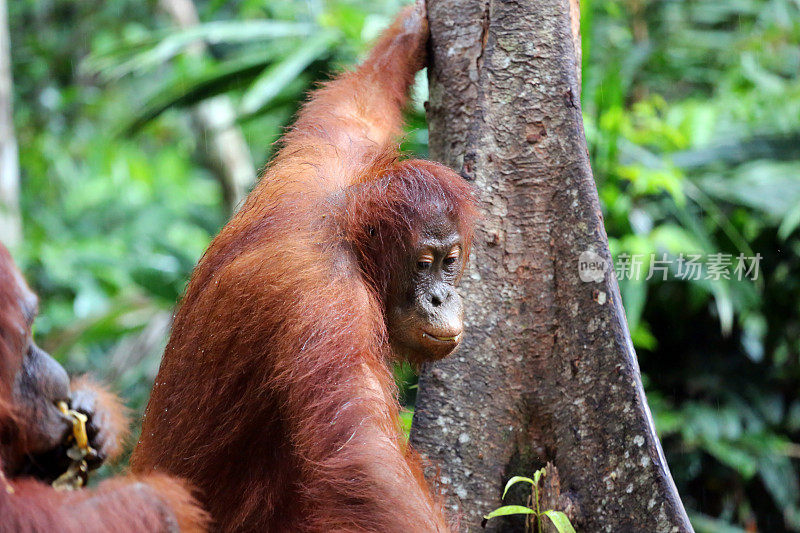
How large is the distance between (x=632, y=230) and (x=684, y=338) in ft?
3.43

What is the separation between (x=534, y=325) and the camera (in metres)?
2.44

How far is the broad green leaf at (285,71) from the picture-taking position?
190 inches

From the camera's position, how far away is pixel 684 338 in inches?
219

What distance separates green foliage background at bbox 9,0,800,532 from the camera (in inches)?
198

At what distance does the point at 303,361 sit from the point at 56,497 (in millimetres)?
626

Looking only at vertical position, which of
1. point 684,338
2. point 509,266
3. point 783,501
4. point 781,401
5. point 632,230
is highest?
point 509,266

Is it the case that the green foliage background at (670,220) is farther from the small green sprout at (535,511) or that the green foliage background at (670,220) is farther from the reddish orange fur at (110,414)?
the small green sprout at (535,511)

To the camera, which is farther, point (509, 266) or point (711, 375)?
point (711, 375)

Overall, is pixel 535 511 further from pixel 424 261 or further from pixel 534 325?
pixel 424 261

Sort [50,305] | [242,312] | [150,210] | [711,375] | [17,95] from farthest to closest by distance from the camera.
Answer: [17,95] < [150,210] < [50,305] < [711,375] < [242,312]

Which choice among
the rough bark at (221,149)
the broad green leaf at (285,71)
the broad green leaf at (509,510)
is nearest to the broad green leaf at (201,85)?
the broad green leaf at (285,71)

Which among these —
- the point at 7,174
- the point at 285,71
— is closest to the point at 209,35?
the point at 285,71

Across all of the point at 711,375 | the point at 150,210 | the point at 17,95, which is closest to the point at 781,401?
the point at 711,375

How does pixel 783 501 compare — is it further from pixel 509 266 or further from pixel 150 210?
pixel 150 210
